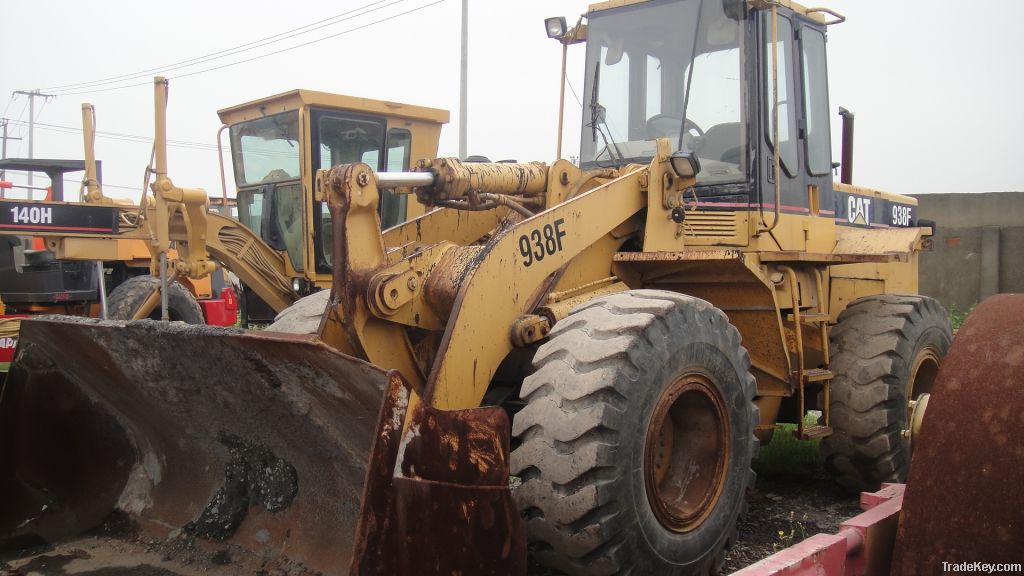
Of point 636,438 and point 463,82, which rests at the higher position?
point 463,82

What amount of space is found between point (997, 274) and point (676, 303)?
16.7 m

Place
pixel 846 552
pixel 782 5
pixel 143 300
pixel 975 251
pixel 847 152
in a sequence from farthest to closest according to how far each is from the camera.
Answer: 1. pixel 975 251
2. pixel 143 300
3. pixel 847 152
4. pixel 782 5
5. pixel 846 552

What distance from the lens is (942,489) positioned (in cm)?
259

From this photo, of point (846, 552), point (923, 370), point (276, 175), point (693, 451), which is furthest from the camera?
point (276, 175)

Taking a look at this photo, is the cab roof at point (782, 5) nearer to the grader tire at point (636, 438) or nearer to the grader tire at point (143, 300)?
the grader tire at point (636, 438)

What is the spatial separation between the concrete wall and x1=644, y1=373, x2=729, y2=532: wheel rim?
15.6 metres

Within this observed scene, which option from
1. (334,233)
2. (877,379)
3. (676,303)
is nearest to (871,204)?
(877,379)

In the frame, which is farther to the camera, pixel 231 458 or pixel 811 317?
pixel 811 317

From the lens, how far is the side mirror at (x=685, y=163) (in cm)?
501

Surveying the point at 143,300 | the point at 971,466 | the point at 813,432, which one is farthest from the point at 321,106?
the point at 971,466

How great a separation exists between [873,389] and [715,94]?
7.10 feet

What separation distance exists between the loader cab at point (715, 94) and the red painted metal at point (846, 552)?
2.85 meters

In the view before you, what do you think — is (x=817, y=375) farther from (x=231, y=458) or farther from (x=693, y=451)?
(x=231, y=458)

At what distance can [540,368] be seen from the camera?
12.7ft
